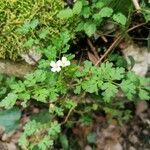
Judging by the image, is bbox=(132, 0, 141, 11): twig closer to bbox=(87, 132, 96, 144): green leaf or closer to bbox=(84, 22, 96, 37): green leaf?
bbox=(84, 22, 96, 37): green leaf

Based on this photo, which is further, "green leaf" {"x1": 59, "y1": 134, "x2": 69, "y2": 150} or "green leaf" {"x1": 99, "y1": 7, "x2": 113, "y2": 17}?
"green leaf" {"x1": 59, "y1": 134, "x2": 69, "y2": 150}

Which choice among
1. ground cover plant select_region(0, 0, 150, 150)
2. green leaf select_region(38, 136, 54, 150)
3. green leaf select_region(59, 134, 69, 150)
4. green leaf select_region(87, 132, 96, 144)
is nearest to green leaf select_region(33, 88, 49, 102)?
ground cover plant select_region(0, 0, 150, 150)

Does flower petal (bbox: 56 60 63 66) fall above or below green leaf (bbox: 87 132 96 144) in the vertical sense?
above

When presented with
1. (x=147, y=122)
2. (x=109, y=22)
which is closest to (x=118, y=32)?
(x=109, y=22)

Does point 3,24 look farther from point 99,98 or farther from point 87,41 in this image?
point 99,98

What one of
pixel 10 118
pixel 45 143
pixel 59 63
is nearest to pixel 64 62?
pixel 59 63

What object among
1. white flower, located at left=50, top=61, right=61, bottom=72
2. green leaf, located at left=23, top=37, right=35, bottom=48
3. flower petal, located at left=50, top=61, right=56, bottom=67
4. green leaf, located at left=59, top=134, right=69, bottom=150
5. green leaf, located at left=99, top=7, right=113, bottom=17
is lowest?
green leaf, located at left=59, top=134, right=69, bottom=150

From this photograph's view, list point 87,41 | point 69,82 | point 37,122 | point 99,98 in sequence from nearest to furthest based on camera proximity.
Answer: point 69,82 < point 37,122 < point 87,41 < point 99,98
